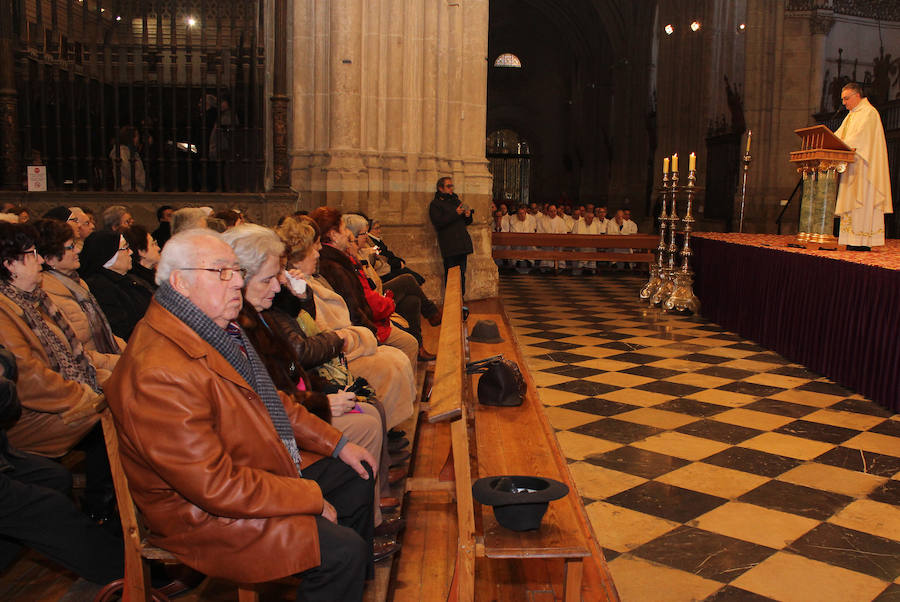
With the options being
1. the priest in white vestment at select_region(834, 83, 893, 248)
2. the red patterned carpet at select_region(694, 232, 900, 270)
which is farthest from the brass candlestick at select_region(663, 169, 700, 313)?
the priest in white vestment at select_region(834, 83, 893, 248)

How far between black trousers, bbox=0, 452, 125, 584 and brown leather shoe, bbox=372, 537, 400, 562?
91 cm

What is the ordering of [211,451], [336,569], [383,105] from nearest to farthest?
[211,451] → [336,569] → [383,105]

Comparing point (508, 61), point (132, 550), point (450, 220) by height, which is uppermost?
point (508, 61)

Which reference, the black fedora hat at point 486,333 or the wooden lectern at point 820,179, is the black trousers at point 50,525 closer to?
the black fedora hat at point 486,333

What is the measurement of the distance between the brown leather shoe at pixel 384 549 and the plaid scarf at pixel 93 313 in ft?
5.66

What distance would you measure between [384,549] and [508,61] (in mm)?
31730

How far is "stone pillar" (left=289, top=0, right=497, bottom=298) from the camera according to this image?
29.6 ft

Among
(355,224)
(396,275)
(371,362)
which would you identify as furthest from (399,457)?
(396,275)

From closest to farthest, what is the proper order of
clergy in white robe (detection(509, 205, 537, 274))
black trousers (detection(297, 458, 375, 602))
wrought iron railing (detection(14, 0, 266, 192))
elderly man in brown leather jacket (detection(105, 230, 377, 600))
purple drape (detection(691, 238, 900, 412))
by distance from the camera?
1. elderly man in brown leather jacket (detection(105, 230, 377, 600))
2. black trousers (detection(297, 458, 375, 602))
3. purple drape (detection(691, 238, 900, 412))
4. wrought iron railing (detection(14, 0, 266, 192))
5. clergy in white robe (detection(509, 205, 537, 274))

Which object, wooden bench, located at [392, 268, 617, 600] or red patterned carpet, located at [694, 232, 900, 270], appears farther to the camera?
red patterned carpet, located at [694, 232, 900, 270]

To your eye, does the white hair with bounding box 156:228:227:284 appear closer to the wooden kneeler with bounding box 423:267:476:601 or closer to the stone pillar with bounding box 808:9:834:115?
the wooden kneeler with bounding box 423:267:476:601

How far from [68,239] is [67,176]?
601 cm

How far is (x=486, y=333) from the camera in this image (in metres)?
5.46

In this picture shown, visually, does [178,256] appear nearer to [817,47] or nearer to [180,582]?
[180,582]
